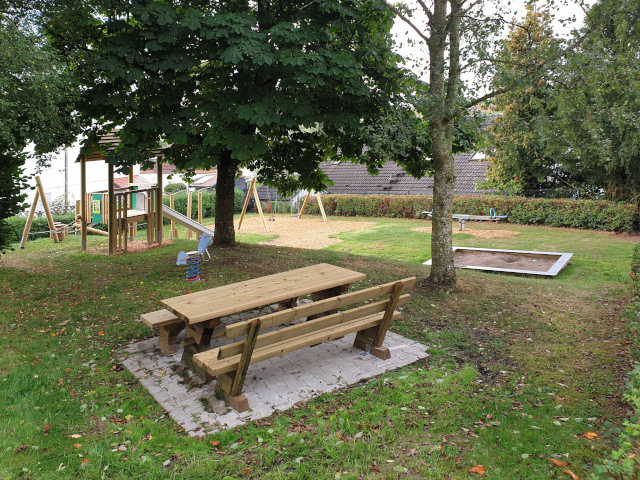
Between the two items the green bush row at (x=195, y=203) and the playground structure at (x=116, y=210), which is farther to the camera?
the green bush row at (x=195, y=203)

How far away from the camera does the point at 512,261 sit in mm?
12633

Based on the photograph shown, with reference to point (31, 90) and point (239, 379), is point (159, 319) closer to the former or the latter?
point (239, 379)

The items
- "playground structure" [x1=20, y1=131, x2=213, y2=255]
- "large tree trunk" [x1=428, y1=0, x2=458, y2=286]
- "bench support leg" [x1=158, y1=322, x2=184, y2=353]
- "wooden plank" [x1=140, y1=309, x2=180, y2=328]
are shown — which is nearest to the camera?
"wooden plank" [x1=140, y1=309, x2=180, y2=328]

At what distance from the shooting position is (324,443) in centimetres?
363

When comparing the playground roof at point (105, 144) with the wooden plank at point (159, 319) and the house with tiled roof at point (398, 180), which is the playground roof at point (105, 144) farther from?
the house with tiled roof at point (398, 180)

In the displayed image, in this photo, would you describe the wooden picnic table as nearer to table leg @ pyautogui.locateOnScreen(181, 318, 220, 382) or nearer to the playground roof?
table leg @ pyautogui.locateOnScreen(181, 318, 220, 382)

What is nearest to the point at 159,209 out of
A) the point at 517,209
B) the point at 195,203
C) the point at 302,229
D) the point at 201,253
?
the point at 201,253

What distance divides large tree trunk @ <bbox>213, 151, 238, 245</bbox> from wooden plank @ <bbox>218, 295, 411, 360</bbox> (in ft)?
→ 19.0

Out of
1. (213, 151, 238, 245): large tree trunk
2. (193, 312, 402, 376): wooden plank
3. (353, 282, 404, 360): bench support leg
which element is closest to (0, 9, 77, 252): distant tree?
(213, 151, 238, 245): large tree trunk

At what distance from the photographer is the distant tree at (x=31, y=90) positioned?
5.32 meters

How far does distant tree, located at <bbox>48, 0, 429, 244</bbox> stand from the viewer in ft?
21.9

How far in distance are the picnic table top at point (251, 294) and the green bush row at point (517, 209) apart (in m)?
14.4

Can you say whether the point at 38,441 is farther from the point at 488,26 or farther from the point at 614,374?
the point at 488,26

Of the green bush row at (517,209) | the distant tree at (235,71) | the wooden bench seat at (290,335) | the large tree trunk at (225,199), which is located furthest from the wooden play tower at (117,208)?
the green bush row at (517,209)
